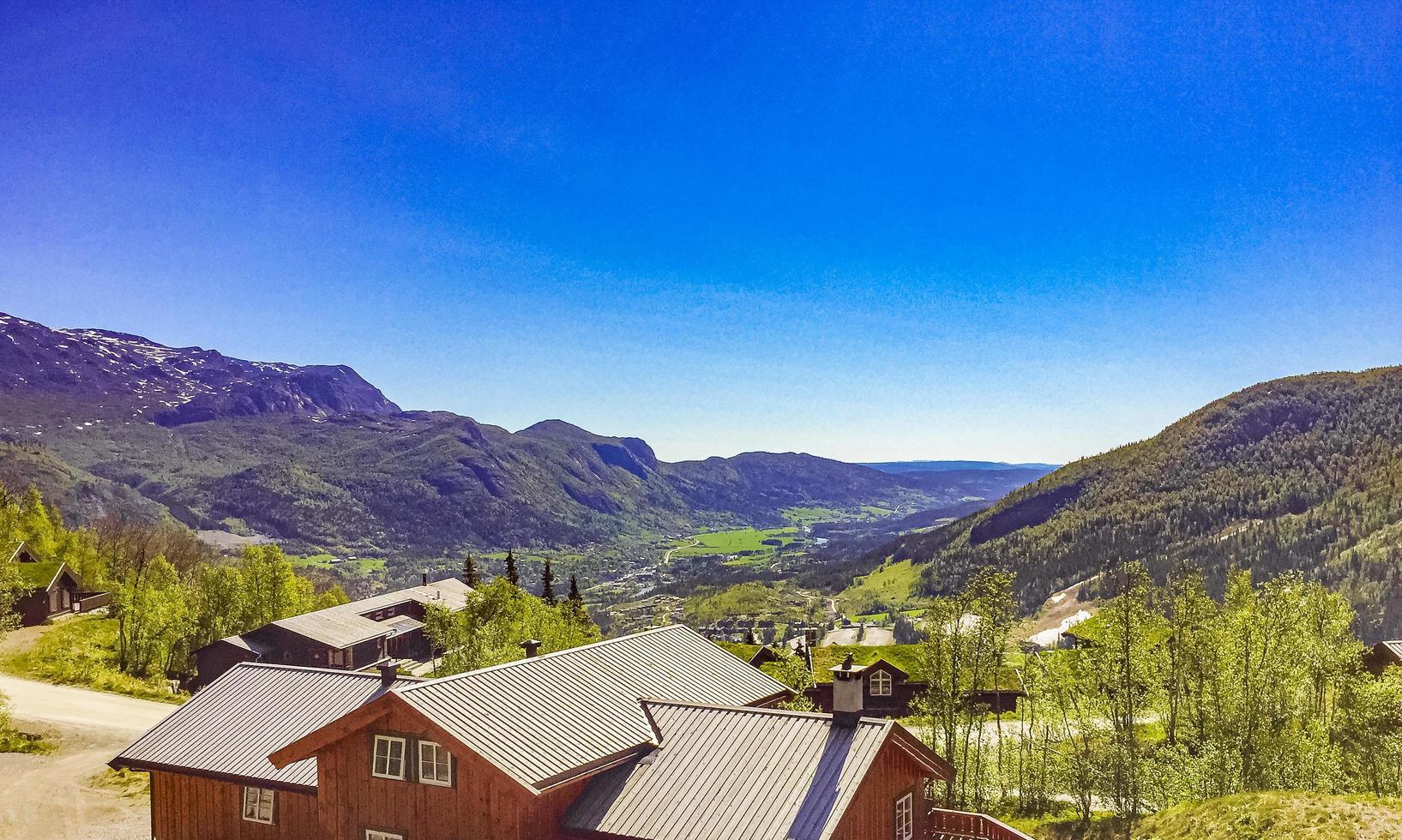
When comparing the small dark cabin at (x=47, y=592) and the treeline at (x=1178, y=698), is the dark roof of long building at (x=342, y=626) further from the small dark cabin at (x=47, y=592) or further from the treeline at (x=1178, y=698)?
the treeline at (x=1178, y=698)

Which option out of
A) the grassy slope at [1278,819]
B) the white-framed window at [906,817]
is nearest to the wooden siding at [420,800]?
the white-framed window at [906,817]

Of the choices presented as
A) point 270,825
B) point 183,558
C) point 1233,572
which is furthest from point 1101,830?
point 183,558

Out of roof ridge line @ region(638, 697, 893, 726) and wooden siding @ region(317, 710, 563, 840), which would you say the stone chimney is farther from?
wooden siding @ region(317, 710, 563, 840)

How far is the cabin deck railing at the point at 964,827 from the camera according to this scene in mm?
27719

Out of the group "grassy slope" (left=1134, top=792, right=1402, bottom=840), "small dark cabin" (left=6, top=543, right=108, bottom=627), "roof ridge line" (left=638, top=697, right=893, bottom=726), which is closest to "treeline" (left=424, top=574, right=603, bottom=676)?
"roof ridge line" (left=638, top=697, right=893, bottom=726)

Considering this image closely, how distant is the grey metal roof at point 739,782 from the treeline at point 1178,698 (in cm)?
2037

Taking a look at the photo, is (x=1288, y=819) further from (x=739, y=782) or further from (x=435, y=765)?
(x=435, y=765)

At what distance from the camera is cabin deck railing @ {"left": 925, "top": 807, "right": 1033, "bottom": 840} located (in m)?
27.7

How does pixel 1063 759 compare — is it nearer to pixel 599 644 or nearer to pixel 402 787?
pixel 599 644

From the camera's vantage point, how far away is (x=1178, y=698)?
44.1m

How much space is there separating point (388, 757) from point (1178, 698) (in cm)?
3961

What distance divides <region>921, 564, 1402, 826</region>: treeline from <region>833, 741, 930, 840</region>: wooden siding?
14877mm

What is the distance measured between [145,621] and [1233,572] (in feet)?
281

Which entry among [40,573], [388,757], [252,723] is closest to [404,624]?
[40,573]
